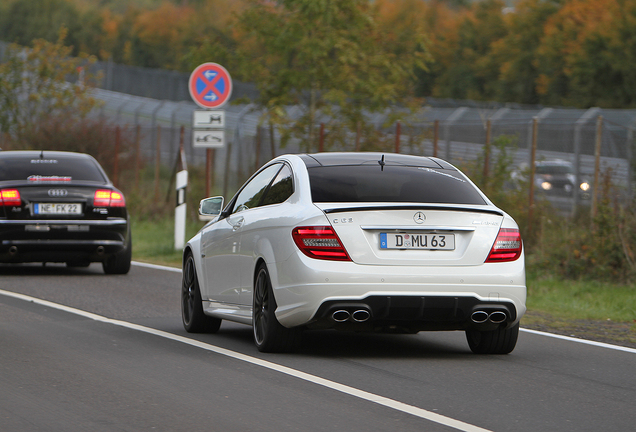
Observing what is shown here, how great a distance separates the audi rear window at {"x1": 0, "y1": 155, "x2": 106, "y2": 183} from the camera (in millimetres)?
14836

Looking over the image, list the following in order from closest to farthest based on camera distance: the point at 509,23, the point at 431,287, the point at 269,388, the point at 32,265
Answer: the point at 269,388 → the point at 431,287 → the point at 32,265 → the point at 509,23

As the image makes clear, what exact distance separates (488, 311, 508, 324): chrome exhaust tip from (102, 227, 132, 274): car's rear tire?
834cm

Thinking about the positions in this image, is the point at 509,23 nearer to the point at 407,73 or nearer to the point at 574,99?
the point at 574,99

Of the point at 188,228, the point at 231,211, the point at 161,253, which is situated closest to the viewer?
the point at 231,211

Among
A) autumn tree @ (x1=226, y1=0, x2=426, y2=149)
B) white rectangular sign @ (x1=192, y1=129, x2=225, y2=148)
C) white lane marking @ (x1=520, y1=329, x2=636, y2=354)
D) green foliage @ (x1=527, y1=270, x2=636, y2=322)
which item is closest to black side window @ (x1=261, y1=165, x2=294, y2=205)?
white lane marking @ (x1=520, y1=329, x2=636, y2=354)

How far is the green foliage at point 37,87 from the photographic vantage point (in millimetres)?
36000

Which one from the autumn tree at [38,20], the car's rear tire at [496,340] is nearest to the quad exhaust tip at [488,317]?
the car's rear tire at [496,340]

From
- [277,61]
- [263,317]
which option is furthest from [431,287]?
[277,61]

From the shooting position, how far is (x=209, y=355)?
8.25 m

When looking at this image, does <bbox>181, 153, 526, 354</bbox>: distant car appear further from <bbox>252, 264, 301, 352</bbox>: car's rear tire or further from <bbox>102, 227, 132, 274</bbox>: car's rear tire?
<bbox>102, 227, 132, 274</bbox>: car's rear tire

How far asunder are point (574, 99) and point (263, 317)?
56.4 metres

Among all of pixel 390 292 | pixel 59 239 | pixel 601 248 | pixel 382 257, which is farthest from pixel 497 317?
pixel 59 239

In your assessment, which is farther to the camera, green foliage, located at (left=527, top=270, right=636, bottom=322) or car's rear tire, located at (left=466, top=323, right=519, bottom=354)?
green foliage, located at (left=527, top=270, right=636, bottom=322)

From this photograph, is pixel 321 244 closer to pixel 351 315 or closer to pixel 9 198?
pixel 351 315
